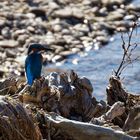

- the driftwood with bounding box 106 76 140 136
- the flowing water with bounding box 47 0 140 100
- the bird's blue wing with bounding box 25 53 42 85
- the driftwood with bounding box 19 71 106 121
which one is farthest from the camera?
the flowing water with bounding box 47 0 140 100

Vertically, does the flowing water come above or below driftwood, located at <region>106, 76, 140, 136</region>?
below

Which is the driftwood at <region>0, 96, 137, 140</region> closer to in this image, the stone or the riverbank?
the riverbank

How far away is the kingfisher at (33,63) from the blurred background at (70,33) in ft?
15.4

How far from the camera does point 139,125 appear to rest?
456 cm

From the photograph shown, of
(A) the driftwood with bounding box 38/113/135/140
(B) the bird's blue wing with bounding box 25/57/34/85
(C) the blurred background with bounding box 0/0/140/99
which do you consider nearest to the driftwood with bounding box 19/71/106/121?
(A) the driftwood with bounding box 38/113/135/140

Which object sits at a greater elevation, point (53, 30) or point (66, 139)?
point (66, 139)

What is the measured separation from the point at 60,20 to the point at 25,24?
3.78ft

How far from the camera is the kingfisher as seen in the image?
24.3ft

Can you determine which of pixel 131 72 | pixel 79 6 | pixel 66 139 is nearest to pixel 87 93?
pixel 66 139

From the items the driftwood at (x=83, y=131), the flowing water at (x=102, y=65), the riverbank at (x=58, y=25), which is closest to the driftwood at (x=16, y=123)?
the driftwood at (x=83, y=131)

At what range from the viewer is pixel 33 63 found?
7.95 m

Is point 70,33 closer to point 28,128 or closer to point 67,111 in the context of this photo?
point 67,111

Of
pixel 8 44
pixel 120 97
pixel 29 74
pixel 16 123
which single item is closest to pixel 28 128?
pixel 16 123

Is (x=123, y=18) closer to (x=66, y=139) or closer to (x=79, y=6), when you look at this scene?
(x=79, y=6)
